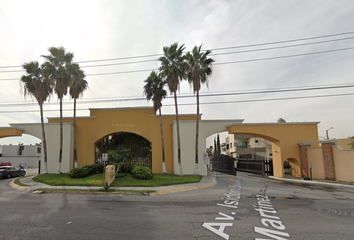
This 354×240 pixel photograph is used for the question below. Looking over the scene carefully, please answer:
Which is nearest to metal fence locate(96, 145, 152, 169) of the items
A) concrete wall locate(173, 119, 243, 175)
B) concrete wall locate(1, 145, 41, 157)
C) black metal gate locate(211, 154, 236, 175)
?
concrete wall locate(173, 119, 243, 175)

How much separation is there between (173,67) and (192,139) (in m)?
7.47

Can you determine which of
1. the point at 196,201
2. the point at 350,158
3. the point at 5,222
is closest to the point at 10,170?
the point at 5,222

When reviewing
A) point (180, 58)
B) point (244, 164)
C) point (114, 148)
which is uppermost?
point (180, 58)

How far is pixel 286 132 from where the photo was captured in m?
22.1

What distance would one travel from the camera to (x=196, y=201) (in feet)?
32.7

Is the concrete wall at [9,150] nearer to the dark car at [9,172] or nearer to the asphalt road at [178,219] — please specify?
the dark car at [9,172]

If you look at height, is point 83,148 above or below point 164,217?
above

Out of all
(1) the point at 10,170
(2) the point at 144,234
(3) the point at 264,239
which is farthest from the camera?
(1) the point at 10,170

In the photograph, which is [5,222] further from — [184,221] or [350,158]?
[350,158]

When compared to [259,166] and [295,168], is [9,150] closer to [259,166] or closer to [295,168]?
[259,166]

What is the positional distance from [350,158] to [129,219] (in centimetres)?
1787

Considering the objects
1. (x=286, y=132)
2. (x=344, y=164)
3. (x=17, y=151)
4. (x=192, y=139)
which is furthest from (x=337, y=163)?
(x=17, y=151)

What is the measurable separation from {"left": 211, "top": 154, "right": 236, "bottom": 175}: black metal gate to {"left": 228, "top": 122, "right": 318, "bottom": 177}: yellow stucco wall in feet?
22.2

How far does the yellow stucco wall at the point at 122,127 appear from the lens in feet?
75.7
